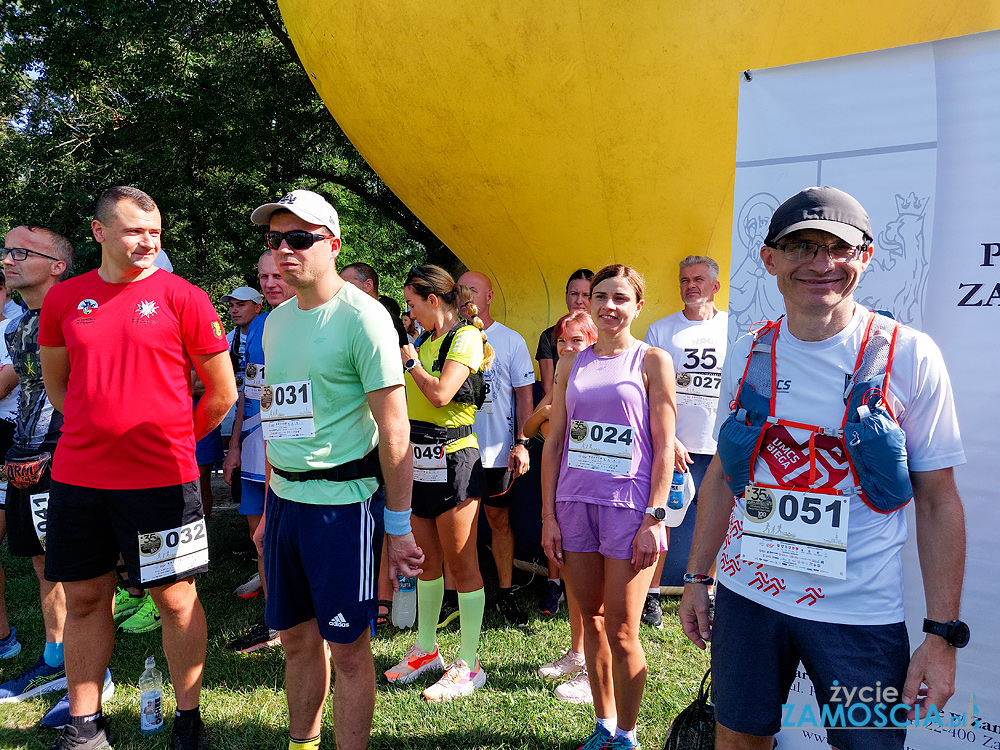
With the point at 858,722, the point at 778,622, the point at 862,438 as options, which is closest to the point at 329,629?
the point at 778,622

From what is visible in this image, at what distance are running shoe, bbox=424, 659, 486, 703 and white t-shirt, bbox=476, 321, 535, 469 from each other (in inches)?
49.4

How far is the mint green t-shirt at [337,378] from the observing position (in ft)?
7.67

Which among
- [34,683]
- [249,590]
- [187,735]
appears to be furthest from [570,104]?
[34,683]

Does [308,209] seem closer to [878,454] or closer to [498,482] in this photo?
[878,454]

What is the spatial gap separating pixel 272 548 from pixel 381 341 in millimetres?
828

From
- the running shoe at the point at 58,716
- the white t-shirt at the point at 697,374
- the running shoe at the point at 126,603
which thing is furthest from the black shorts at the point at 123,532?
the white t-shirt at the point at 697,374

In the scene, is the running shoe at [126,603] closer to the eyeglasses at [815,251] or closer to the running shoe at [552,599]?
the running shoe at [552,599]

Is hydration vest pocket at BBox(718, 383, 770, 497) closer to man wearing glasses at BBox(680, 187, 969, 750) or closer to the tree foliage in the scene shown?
man wearing glasses at BBox(680, 187, 969, 750)

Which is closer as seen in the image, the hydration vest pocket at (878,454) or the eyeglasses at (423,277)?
the hydration vest pocket at (878,454)

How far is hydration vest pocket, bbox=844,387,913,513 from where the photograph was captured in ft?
5.41

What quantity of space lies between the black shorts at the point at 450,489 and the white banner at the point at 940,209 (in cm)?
166

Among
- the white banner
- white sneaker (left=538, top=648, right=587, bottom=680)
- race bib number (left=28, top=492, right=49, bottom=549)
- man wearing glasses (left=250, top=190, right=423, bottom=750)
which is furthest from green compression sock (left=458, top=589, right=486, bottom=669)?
Result: race bib number (left=28, top=492, right=49, bottom=549)

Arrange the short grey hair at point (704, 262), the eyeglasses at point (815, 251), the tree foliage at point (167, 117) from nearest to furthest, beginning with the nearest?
the eyeglasses at point (815, 251) < the short grey hair at point (704, 262) < the tree foliage at point (167, 117)

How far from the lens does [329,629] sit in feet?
7.65
